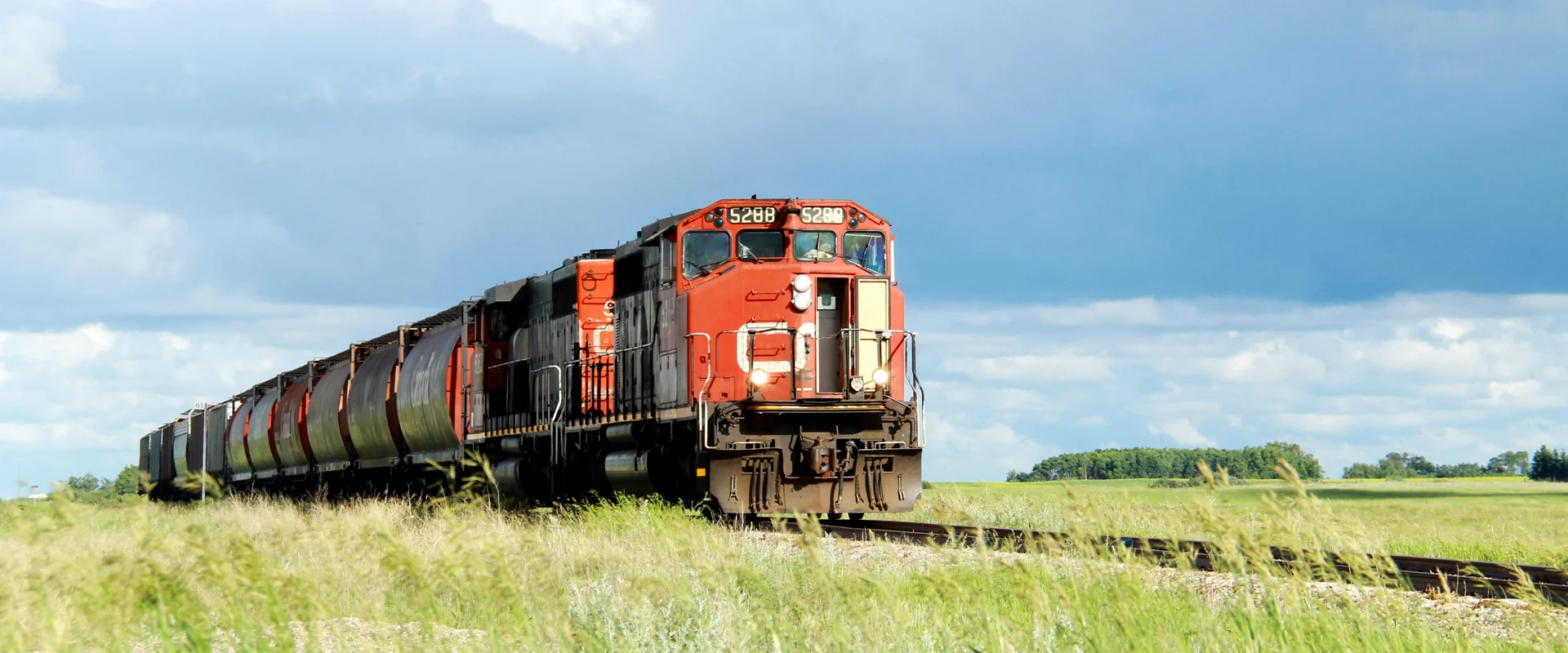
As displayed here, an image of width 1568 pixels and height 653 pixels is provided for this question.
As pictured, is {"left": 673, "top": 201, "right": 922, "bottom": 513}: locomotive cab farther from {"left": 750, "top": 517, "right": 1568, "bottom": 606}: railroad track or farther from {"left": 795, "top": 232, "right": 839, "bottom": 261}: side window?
{"left": 750, "top": 517, "right": 1568, "bottom": 606}: railroad track

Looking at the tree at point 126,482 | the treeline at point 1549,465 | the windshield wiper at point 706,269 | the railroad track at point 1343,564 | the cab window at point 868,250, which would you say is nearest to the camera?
the railroad track at point 1343,564

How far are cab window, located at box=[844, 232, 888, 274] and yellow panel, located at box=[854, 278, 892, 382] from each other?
1.00ft

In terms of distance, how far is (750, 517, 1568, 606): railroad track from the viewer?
607 cm

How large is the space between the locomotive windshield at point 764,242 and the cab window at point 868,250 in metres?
0.81

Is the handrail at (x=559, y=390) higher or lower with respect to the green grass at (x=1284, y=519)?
higher

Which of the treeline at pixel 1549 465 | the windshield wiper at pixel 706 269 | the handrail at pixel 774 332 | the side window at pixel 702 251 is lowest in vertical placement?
the treeline at pixel 1549 465

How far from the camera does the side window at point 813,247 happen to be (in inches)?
645

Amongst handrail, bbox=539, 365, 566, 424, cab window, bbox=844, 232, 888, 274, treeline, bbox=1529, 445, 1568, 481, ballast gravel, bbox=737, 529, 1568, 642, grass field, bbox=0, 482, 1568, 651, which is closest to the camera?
grass field, bbox=0, 482, 1568, 651

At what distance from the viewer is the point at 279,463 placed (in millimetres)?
33188

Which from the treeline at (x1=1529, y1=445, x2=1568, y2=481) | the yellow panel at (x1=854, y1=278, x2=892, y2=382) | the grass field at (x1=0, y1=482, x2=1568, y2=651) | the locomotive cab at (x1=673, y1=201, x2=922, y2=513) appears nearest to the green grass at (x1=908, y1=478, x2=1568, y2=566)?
the grass field at (x1=0, y1=482, x2=1568, y2=651)

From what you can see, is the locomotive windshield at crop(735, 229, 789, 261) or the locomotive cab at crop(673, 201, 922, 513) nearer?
the locomotive cab at crop(673, 201, 922, 513)

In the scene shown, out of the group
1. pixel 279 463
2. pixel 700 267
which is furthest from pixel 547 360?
pixel 279 463

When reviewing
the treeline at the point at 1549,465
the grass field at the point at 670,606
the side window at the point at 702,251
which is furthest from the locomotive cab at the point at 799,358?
the treeline at the point at 1549,465

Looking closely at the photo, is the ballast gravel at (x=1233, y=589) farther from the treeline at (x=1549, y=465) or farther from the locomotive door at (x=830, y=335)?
the treeline at (x=1549, y=465)
